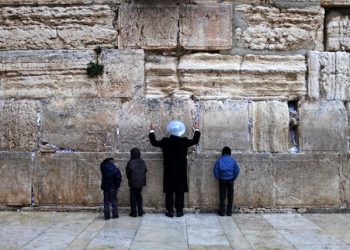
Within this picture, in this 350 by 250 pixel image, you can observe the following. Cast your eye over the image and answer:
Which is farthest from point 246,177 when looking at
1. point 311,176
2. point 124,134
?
point 124,134

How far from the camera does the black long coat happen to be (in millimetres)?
6668

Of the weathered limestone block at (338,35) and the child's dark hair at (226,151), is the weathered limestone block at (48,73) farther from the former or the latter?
the weathered limestone block at (338,35)

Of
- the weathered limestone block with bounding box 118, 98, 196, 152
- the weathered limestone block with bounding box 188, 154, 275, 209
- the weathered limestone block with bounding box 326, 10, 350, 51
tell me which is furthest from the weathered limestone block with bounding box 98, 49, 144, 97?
the weathered limestone block with bounding box 326, 10, 350, 51

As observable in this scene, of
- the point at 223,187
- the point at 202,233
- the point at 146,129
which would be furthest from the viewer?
the point at 146,129

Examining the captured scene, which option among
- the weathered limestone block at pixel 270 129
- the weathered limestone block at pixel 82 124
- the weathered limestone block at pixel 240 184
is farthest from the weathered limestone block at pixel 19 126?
the weathered limestone block at pixel 270 129

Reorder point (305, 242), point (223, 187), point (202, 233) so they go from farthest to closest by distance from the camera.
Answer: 1. point (223, 187)
2. point (202, 233)
3. point (305, 242)

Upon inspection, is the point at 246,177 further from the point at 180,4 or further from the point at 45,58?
the point at 45,58

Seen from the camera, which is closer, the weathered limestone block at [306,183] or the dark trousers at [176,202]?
the dark trousers at [176,202]

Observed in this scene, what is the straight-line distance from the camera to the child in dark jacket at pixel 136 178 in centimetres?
656

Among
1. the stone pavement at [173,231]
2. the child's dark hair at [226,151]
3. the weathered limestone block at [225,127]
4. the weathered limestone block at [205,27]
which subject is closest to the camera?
the stone pavement at [173,231]

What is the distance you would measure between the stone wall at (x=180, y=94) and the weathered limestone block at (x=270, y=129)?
0.02 meters

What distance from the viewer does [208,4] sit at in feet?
23.8

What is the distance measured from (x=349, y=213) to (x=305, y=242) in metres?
2.31

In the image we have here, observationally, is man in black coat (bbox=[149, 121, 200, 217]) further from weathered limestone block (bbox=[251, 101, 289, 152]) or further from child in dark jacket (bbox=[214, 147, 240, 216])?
weathered limestone block (bbox=[251, 101, 289, 152])
